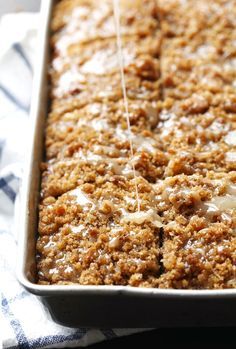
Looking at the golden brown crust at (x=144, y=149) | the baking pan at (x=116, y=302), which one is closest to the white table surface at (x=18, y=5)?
the golden brown crust at (x=144, y=149)

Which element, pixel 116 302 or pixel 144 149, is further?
pixel 144 149

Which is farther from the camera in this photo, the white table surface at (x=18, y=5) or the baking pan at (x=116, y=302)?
the white table surface at (x=18, y=5)

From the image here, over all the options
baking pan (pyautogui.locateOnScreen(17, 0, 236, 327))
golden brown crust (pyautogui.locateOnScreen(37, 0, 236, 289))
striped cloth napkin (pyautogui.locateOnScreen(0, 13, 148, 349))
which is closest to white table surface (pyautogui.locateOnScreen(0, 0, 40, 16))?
striped cloth napkin (pyautogui.locateOnScreen(0, 13, 148, 349))

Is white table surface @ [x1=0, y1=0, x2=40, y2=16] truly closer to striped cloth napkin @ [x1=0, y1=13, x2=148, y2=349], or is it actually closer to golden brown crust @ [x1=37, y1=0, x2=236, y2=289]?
striped cloth napkin @ [x1=0, y1=13, x2=148, y2=349]

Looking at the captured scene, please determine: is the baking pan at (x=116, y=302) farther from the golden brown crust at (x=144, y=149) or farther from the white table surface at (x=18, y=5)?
the white table surface at (x=18, y=5)

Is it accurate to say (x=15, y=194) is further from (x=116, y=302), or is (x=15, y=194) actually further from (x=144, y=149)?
(x=116, y=302)

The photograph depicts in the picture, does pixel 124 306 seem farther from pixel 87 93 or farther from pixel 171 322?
pixel 87 93

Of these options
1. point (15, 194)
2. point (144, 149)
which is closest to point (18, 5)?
point (15, 194)
